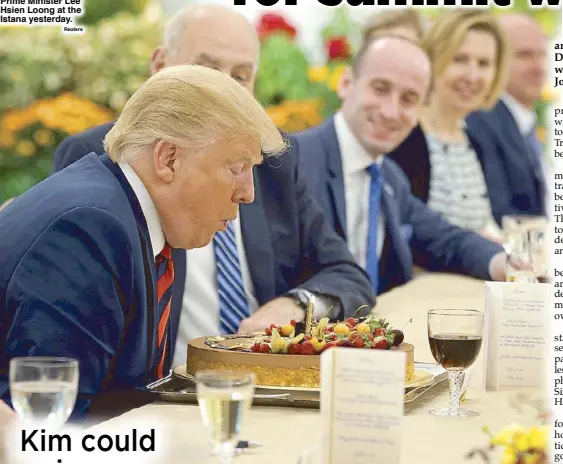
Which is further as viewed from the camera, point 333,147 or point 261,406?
point 333,147

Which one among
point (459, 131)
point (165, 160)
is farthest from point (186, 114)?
point (459, 131)

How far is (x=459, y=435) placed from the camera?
1.82m

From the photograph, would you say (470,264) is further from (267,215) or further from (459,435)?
(459,435)

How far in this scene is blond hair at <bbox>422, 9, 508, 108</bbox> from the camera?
5754 mm

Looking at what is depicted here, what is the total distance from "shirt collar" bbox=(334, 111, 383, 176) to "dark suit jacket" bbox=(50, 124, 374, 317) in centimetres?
89

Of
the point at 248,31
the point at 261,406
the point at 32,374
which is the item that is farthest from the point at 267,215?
the point at 32,374

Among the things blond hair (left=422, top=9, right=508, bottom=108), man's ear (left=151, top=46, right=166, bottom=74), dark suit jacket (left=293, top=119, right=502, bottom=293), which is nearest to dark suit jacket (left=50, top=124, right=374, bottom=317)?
man's ear (left=151, top=46, right=166, bottom=74)

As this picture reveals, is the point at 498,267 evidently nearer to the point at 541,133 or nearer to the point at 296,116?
the point at 296,116

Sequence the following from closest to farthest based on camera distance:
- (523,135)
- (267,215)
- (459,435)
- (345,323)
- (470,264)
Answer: (459,435), (345,323), (267,215), (470,264), (523,135)

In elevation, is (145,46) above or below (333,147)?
above

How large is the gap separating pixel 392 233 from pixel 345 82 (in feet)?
2.51

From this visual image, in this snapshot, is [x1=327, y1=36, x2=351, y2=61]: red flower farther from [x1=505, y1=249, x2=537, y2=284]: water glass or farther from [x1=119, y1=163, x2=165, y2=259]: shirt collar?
[x1=119, y1=163, x2=165, y2=259]: shirt collar

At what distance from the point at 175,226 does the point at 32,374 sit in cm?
82

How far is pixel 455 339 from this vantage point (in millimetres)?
1974
